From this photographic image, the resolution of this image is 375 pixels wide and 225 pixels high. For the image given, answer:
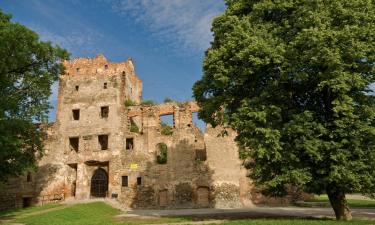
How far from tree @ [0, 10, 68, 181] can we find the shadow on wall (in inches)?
391

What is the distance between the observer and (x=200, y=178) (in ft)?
103

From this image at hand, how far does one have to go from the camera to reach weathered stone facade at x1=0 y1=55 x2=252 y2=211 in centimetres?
3148

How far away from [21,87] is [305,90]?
730 inches

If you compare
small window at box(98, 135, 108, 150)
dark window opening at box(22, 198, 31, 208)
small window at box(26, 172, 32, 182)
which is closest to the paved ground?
small window at box(98, 135, 108, 150)

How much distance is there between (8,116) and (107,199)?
11801mm

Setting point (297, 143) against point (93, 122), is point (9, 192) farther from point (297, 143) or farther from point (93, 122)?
point (297, 143)

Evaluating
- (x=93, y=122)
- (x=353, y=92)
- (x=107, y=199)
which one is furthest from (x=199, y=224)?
(x=93, y=122)

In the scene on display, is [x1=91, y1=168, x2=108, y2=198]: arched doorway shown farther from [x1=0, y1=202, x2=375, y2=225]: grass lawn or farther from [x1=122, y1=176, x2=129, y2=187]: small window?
[x1=0, y1=202, x2=375, y2=225]: grass lawn

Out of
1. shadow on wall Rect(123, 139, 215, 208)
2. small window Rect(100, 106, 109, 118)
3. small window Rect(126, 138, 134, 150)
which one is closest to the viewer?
shadow on wall Rect(123, 139, 215, 208)

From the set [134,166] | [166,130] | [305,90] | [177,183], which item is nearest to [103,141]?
[134,166]

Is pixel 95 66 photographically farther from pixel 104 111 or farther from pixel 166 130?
pixel 166 130

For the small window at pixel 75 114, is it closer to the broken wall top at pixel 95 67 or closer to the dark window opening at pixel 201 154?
the broken wall top at pixel 95 67

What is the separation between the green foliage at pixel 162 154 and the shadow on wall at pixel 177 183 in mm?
994

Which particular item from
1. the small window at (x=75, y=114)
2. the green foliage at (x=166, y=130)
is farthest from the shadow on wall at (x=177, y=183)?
the small window at (x=75, y=114)
